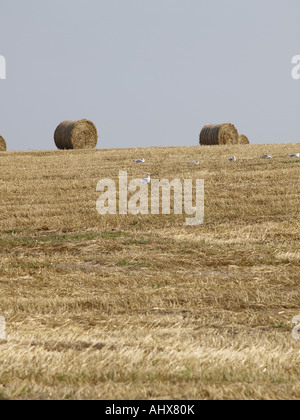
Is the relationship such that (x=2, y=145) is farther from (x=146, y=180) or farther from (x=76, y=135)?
(x=146, y=180)

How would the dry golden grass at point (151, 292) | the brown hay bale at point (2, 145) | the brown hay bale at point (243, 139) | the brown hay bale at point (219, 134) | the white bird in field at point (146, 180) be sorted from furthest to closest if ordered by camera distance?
the brown hay bale at point (243, 139) < the brown hay bale at point (2, 145) < the brown hay bale at point (219, 134) < the white bird in field at point (146, 180) < the dry golden grass at point (151, 292)

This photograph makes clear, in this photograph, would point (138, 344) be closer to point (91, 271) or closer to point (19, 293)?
point (19, 293)

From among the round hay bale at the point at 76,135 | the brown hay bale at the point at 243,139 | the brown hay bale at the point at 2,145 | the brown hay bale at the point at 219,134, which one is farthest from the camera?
the brown hay bale at the point at 243,139

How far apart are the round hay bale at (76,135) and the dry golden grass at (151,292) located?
11633 mm

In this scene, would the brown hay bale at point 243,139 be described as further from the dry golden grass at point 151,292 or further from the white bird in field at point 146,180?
the white bird in field at point 146,180

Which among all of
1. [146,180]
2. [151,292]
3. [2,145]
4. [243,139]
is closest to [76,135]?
[2,145]

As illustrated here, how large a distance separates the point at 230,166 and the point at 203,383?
22.1 m

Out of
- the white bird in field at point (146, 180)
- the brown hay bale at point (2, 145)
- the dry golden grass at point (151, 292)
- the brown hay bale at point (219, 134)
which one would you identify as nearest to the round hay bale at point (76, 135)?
the brown hay bale at point (2, 145)

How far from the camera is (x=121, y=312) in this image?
9.84 meters

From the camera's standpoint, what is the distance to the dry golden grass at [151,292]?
6062 millimetres

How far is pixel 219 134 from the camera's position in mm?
38406

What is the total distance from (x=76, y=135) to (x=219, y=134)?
8.58m

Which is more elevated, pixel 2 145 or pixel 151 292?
pixel 2 145

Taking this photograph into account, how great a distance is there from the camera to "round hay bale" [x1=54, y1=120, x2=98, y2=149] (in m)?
37.9
